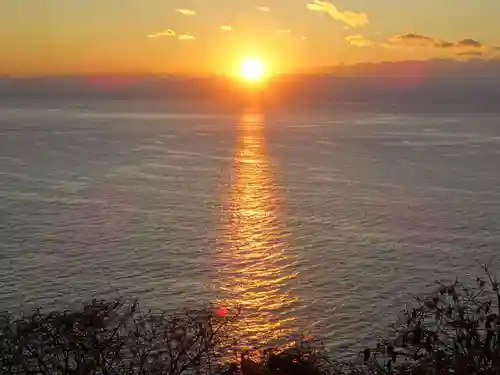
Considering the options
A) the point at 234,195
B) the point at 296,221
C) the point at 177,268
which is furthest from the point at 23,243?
the point at 234,195

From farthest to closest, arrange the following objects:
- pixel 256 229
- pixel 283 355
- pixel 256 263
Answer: pixel 256 229 < pixel 256 263 < pixel 283 355

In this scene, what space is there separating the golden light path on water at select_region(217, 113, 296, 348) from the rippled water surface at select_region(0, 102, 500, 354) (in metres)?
0.12

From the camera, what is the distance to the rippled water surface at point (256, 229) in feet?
118

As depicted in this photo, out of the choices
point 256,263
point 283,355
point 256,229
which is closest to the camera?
point 283,355

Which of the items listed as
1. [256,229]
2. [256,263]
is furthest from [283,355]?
[256,229]

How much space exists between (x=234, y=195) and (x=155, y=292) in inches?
1138

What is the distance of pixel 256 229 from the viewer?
2003 inches

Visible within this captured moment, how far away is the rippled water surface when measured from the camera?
3603 centimetres

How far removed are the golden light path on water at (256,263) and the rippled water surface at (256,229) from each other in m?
0.12

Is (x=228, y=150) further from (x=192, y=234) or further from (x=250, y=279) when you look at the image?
(x=250, y=279)

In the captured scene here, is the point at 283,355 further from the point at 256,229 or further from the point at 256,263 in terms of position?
the point at 256,229

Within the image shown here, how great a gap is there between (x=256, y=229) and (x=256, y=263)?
27.3ft

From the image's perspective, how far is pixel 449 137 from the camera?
388ft

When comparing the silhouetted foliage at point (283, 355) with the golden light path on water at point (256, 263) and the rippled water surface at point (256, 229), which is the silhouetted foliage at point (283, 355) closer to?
the golden light path on water at point (256, 263)
